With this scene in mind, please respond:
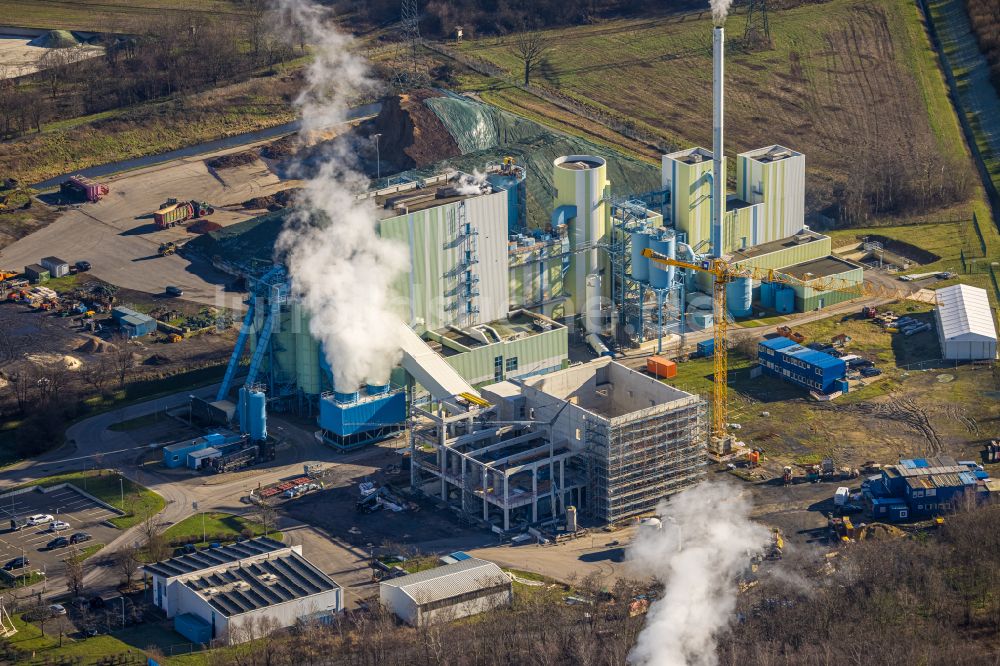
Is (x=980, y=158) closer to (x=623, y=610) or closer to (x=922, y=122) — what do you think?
(x=922, y=122)

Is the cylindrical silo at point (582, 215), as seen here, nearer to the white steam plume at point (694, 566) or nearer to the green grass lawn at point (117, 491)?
the white steam plume at point (694, 566)

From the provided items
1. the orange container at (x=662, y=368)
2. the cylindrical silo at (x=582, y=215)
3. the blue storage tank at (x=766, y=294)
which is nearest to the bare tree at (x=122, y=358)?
the cylindrical silo at (x=582, y=215)

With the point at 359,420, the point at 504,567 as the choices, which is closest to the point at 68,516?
the point at 359,420

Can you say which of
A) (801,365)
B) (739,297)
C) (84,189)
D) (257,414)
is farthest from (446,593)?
(84,189)

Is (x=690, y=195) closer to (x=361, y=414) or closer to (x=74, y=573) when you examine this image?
(x=361, y=414)

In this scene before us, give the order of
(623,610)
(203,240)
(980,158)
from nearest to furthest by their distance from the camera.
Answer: (623,610)
(203,240)
(980,158)
